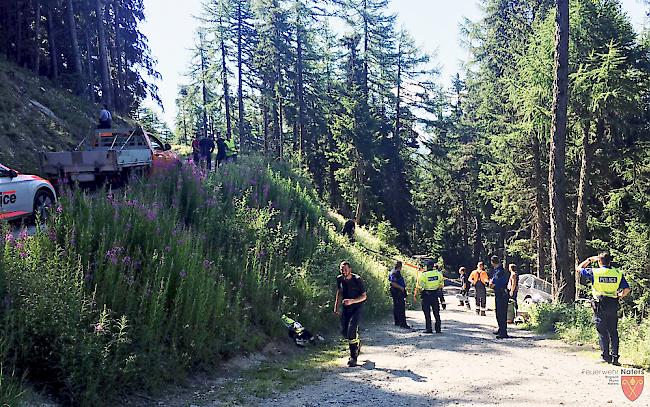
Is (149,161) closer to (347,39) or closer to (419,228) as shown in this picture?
(347,39)

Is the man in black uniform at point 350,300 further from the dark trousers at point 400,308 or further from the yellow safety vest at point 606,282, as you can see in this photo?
the dark trousers at point 400,308

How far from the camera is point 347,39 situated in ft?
144

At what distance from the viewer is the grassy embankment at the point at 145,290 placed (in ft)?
19.7

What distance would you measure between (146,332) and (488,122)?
3609 cm

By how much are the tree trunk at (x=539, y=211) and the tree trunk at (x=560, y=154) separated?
1451 cm

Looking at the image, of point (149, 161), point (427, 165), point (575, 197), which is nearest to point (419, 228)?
point (427, 165)

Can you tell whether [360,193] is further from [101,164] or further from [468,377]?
[468,377]

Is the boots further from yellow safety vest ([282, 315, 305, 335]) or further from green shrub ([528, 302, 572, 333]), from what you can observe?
green shrub ([528, 302, 572, 333])

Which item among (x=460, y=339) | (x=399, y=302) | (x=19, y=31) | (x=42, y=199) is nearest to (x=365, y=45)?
(x=19, y=31)

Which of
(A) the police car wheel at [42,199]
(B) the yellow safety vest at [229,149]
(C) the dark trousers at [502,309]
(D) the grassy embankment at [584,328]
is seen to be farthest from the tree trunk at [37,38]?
(D) the grassy embankment at [584,328]

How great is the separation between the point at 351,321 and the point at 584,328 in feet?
18.4

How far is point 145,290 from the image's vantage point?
7.23 meters

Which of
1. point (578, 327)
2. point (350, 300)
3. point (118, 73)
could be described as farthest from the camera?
point (118, 73)

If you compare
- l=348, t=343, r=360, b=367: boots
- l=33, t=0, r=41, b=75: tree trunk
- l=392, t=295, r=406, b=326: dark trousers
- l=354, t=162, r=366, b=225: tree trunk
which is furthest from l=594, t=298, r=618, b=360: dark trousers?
l=354, t=162, r=366, b=225: tree trunk
